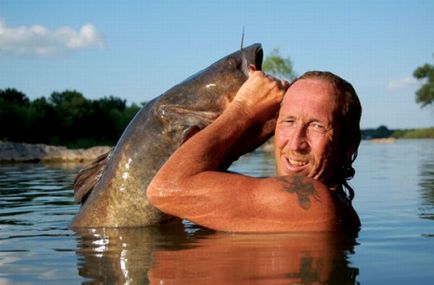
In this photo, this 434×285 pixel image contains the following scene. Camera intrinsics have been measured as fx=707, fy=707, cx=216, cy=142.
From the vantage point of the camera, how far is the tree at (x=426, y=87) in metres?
76.2

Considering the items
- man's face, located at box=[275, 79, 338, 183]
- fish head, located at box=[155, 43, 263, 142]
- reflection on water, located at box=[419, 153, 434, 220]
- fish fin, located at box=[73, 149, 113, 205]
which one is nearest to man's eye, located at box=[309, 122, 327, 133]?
man's face, located at box=[275, 79, 338, 183]

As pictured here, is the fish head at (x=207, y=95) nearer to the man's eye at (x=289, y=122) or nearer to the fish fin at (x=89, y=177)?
the fish fin at (x=89, y=177)

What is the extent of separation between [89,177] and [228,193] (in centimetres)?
216

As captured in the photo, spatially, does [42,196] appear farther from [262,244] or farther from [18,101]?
[18,101]

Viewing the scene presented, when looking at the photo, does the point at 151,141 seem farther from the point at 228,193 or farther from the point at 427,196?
the point at 427,196

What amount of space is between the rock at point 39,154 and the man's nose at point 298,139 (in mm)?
21664

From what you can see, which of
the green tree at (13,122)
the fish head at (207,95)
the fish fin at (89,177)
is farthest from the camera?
the green tree at (13,122)

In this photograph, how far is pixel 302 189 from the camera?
3668 mm

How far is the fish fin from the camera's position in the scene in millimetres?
5465

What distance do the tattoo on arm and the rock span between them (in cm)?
2182

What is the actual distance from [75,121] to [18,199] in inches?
1439

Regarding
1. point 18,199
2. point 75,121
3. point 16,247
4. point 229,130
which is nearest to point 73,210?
point 18,199

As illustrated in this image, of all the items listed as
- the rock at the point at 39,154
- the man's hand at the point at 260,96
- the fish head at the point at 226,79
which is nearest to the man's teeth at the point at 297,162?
the man's hand at the point at 260,96

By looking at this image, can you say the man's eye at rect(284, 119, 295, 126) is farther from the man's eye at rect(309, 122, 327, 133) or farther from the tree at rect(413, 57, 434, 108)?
the tree at rect(413, 57, 434, 108)
